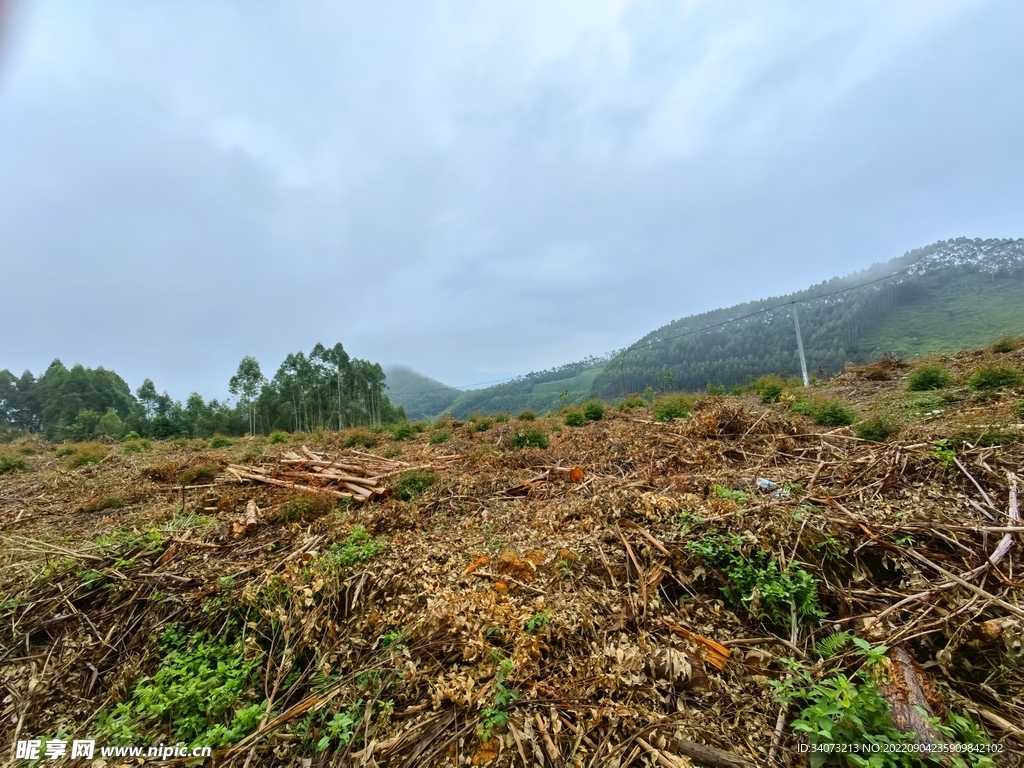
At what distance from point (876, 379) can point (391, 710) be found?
15620 millimetres

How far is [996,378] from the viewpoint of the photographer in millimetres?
6922

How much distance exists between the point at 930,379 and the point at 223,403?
59669 millimetres

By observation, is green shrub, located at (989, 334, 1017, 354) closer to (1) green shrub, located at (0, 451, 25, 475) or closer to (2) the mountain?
(1) green shrub, located at (0, 451, 25, 475)

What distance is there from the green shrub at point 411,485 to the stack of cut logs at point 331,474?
21cm

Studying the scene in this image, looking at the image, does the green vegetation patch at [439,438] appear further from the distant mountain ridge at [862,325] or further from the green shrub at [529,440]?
the distant mountain ridge at [862,325]

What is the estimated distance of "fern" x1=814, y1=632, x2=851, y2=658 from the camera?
7.34 ft

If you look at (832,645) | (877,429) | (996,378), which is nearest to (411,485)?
(832,645)

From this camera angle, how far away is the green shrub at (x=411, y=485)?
5656 mm

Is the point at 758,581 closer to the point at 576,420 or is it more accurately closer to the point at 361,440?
the point at 576,420

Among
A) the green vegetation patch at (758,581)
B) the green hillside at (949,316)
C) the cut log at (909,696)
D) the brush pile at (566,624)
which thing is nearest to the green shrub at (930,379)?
the brush pile at (566,624)

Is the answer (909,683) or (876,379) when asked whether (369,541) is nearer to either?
(909,683)

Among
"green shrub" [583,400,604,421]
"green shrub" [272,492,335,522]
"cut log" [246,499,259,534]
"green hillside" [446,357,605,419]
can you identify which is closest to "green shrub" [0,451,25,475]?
"cut log" [246,499,259,534]

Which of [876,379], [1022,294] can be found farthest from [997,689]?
[1022,294]

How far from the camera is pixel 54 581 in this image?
339 cm
